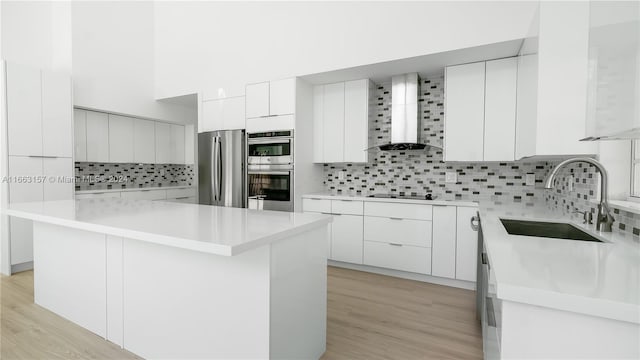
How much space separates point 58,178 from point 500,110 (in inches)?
200

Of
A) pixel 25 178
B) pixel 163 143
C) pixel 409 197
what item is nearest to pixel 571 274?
pixel 409 197

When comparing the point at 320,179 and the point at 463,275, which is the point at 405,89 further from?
the point at 463,275

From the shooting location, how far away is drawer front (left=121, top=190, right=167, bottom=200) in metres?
4.73

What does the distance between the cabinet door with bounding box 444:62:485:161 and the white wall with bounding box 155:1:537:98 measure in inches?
18.1

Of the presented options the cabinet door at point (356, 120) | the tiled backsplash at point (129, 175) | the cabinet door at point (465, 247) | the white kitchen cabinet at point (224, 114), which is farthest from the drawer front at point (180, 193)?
the cabinet door at point (465, 247)

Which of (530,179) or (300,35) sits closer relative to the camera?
(530,179)

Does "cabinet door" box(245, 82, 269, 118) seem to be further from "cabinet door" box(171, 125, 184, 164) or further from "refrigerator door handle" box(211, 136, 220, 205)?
"cabinet door" box(171, 125, 184, 164)

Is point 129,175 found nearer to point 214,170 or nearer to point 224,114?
point 214,170

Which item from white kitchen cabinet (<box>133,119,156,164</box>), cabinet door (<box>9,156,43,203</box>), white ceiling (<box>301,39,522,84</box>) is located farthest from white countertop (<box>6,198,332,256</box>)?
white kitchen cabinet (<box>133,119,156,164</box>)

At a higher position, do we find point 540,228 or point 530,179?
point 530,179

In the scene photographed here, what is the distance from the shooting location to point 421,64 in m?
3.37

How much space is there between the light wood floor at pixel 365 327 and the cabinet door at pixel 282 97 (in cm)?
215

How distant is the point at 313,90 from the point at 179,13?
Answer: 258 centimetres


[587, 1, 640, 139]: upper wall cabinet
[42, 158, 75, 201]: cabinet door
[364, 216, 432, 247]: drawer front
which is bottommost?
[364, 216, 432, 247]: drawer front
